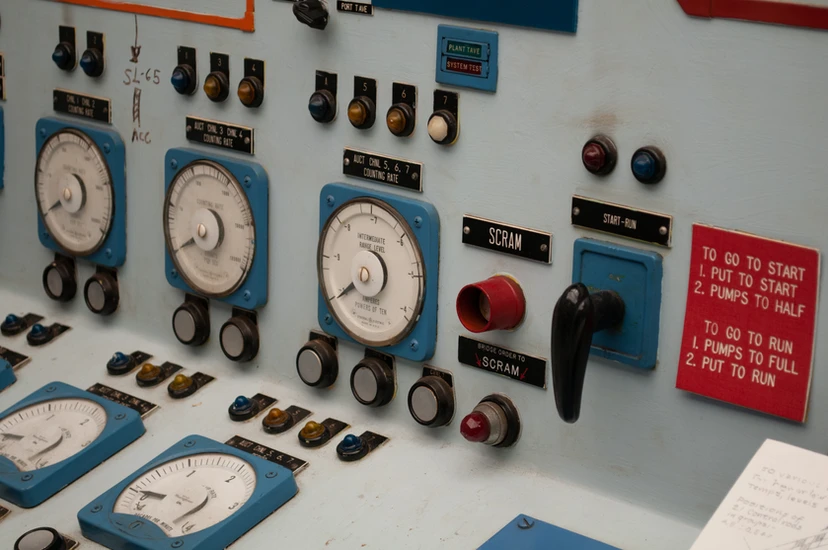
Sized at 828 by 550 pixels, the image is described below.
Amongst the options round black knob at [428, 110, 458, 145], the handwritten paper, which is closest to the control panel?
round black knob at [428, 110, 458, 145]

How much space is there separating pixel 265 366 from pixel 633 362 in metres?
0.96

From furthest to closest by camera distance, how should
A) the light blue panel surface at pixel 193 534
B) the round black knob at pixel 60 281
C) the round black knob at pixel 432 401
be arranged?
the round black knob at pixel 60 281, the round black knob at pixel 432 401, the light blue panel surface at pixel 193 534

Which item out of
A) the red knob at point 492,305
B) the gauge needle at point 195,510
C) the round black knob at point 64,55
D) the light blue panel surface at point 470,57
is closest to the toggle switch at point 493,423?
the red knob at point 492,305

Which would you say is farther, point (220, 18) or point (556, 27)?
point (220, 18)

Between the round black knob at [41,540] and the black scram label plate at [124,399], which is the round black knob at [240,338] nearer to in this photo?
the black scram label plate at [124,399]

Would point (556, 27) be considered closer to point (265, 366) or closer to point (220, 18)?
point (220, 18)

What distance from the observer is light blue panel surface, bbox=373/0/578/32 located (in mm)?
1916

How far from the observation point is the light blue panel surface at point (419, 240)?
220 centimetres

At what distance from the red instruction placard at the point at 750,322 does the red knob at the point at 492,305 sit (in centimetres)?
34

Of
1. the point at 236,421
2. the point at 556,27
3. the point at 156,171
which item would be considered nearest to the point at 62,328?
the point at 156,171

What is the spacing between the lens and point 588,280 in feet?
6.56

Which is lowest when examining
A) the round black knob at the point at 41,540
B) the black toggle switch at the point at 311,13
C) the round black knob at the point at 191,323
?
the round black knob at the point at 41,540

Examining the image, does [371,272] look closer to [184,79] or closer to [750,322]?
[184,79]

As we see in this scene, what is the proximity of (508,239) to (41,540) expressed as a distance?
1.04 metres
